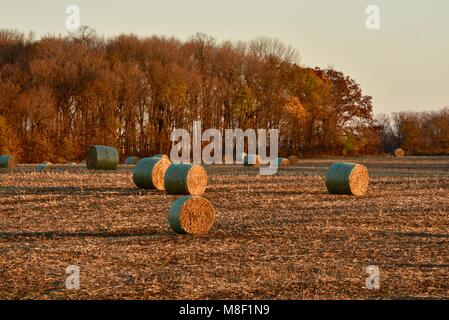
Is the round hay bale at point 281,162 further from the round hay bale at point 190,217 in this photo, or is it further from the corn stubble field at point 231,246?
the round hay bale at point 190,217

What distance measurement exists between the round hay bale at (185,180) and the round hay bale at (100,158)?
11502 millimetres

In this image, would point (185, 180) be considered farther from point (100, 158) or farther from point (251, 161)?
point (251, 161)

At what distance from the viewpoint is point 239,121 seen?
64.7 m

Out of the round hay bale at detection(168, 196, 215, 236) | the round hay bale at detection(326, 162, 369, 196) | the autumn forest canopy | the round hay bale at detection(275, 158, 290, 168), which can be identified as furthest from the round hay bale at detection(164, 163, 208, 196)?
the autumn forest canopy

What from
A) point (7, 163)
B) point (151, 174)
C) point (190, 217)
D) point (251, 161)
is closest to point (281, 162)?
point (251, 161)

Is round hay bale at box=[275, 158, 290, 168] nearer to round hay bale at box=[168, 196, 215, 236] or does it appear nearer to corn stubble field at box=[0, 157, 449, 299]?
corn stubble field at box=[0, 157, 449, 299]

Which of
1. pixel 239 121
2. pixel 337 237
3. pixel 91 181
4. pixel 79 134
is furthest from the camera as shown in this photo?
pixel 239 121

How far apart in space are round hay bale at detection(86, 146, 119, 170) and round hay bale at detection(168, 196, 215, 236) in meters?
19.1

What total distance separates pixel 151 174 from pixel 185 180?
2022mm

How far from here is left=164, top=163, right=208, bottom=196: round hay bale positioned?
21.2 metres

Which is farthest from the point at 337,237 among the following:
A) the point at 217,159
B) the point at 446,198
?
the point at 217,159

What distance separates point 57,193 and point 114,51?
141 ft

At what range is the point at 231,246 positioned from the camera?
41.3ft

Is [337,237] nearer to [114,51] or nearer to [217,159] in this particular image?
[217,159]
